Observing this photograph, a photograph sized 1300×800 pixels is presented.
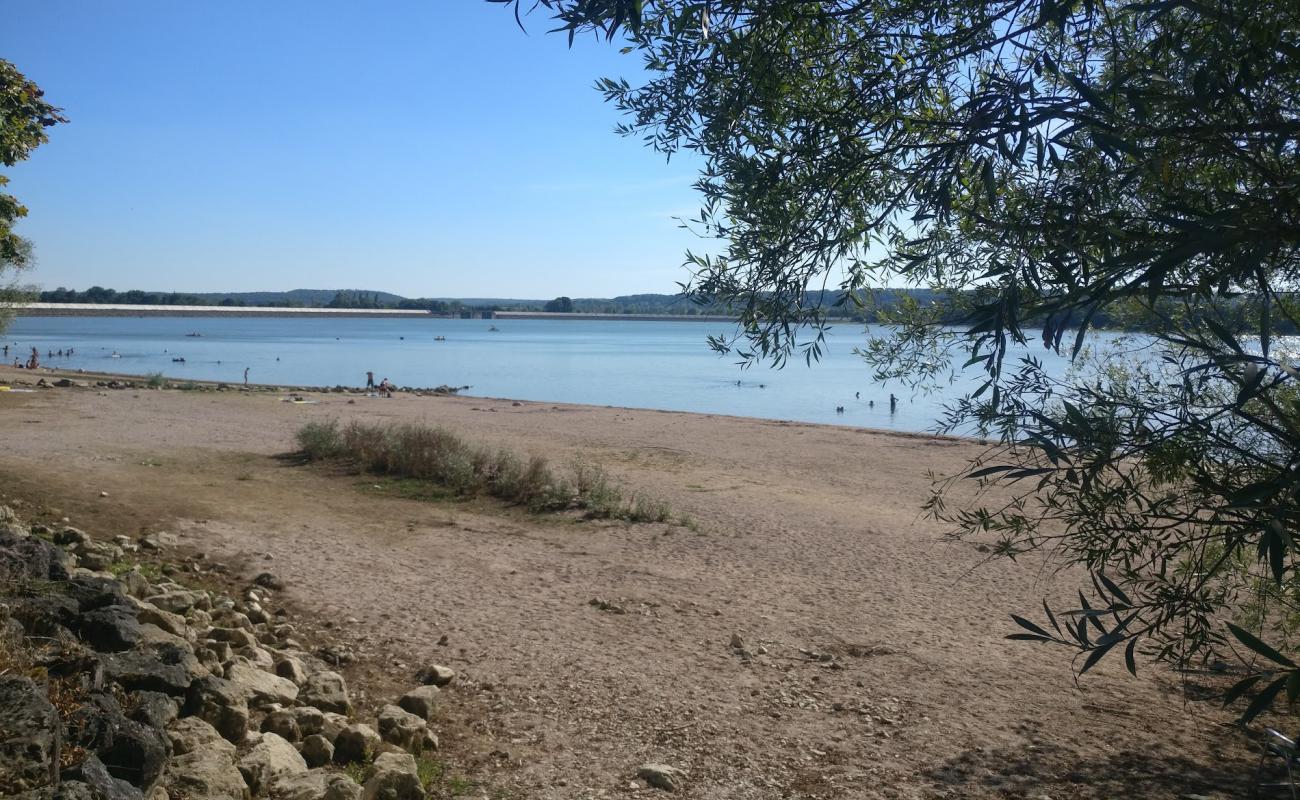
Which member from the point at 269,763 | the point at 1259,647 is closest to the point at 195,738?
the point at 269,763

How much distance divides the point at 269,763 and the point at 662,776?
2.09 m

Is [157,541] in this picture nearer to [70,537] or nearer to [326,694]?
[70,537]

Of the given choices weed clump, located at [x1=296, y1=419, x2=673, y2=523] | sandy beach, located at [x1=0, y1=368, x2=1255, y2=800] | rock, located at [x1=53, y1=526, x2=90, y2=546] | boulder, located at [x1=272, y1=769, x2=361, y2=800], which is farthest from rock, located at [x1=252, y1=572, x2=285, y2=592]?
weed clump, located at [x1=296, y1=419, x2=673, y2=523]

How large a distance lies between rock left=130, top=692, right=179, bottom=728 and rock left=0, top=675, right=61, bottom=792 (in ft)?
2.04

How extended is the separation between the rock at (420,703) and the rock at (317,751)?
959 mm

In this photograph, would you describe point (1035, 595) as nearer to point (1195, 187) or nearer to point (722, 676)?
point (722, 676)

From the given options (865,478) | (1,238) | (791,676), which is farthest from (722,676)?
(865,478)

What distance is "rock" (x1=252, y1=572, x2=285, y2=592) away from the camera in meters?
8.61

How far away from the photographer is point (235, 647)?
6305mm

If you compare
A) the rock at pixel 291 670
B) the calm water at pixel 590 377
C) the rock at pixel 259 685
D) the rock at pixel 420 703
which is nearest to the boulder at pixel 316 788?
the rock at pixel 259 685

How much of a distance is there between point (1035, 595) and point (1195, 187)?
294 inches

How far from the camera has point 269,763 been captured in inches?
177

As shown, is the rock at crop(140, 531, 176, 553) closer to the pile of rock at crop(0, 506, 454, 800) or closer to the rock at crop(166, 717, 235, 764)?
the pile of rock at crop(0, 506, 454, 800)

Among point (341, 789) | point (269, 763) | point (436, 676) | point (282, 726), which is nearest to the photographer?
point (341, 789)
